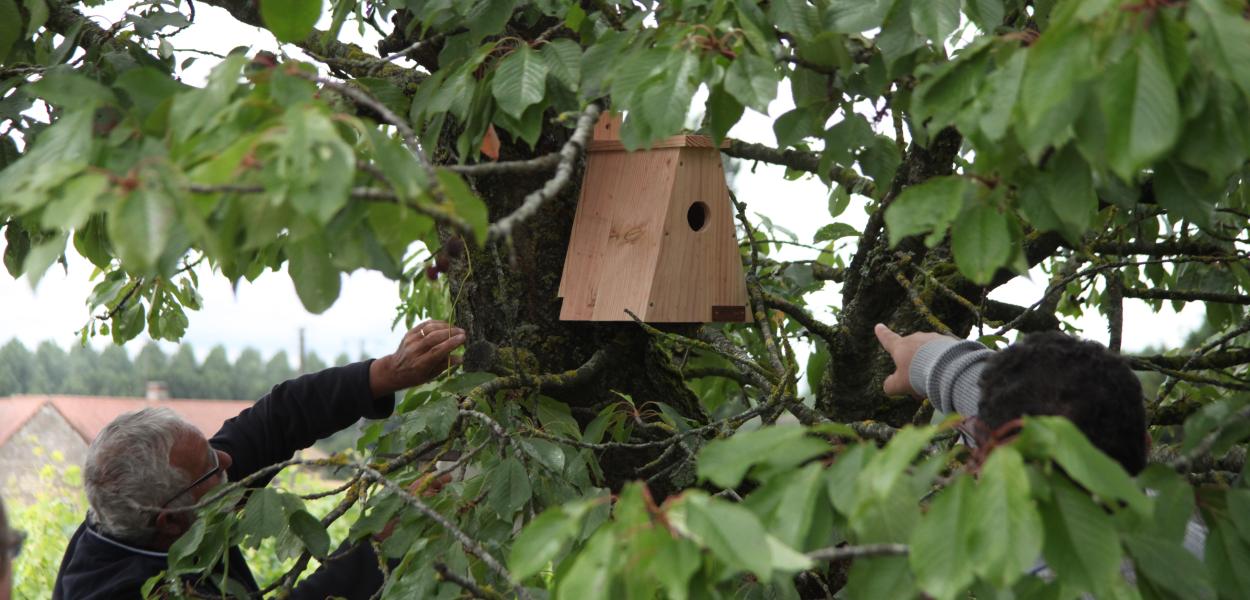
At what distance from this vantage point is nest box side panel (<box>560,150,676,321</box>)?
2229 millimetres

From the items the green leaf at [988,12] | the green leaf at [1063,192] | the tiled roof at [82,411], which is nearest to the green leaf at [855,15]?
the green leaf at [988,12]

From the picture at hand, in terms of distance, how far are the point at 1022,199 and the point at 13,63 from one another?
71.6 inches

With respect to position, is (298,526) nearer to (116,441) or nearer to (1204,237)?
(116,441)

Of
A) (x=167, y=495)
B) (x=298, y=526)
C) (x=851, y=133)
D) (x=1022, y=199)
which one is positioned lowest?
(x=167, y=495)

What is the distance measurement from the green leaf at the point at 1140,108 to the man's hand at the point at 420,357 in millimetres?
1530

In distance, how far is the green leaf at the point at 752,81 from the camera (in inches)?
50.0

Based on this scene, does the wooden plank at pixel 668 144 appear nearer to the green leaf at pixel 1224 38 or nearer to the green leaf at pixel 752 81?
the green leaf at pixel 752 81

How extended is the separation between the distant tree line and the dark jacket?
7.05 metres

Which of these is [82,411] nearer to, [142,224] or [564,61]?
[564,61]

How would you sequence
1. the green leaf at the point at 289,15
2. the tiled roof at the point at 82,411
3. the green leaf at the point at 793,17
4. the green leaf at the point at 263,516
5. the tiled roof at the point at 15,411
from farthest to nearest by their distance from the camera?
the tiled roof at the point at 82,411, the tiled roof at the point at 15,411, the green leaf at the point at 263,516, the green leaf at the point at 793,17, the green leaf at the point at 289,15

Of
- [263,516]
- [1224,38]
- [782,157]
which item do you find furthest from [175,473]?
[1224,38]

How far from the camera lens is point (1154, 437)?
270 cm

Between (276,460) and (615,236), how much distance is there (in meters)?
1.12

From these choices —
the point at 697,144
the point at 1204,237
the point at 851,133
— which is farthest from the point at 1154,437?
the point at 851,133
